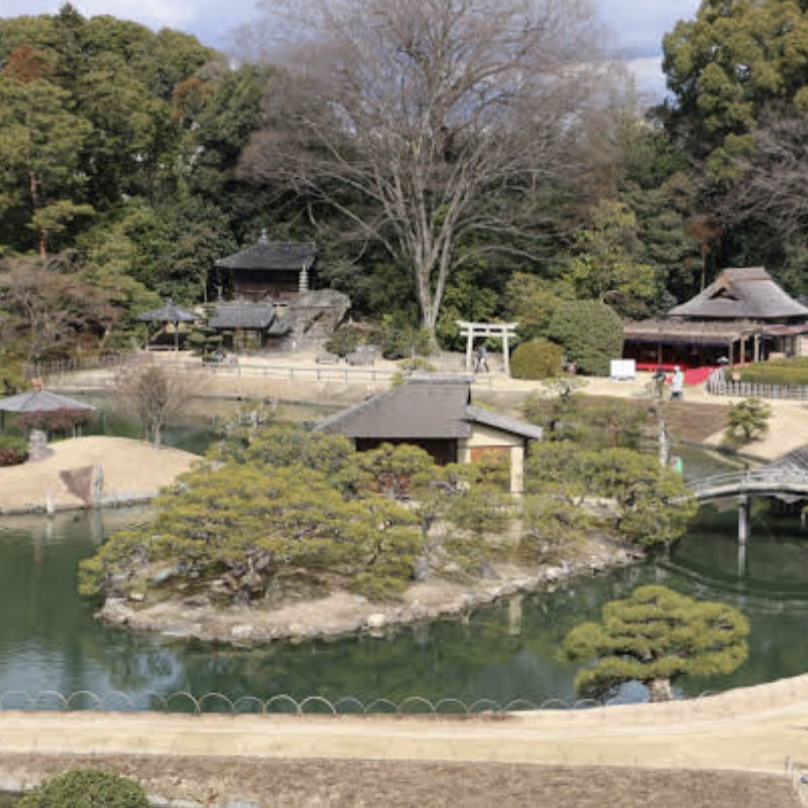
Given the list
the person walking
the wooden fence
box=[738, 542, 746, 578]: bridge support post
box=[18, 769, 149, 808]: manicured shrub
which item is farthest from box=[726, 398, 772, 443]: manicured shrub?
box=[18, 769, 149, 808]: manicured shrub

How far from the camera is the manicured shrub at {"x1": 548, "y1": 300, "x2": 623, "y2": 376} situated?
4856 centimetres

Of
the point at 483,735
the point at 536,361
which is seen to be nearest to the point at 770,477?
the point at 483,735

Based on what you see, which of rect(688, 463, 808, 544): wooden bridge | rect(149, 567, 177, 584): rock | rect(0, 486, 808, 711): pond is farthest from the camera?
rect(688, 463, 808, 544): wooden bridge

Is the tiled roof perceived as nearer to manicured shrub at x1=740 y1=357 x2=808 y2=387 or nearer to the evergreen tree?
manicured shrub at x1=740 y1=357 x2=808 y2=387

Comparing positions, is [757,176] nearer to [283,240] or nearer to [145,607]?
[283,240]

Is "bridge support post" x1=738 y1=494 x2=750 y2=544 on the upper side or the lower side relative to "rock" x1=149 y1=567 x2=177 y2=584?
upper

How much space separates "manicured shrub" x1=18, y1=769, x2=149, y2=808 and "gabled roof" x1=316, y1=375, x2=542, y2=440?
1633 cm

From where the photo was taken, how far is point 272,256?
198ft

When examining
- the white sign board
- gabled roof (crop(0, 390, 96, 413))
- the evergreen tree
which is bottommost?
the evergreen tree

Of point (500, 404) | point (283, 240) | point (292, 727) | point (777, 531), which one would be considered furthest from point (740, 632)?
point (283, 240)

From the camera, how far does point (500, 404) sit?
44750 millimetres

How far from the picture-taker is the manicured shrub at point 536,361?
48250 mm

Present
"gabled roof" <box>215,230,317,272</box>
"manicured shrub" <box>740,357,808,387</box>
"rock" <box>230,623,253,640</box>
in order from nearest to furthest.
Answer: "rock" <box>230,623,253,640</box>
"manicured shrub" <box>740,357,808,387</box>
"gabled roof" <box>215,230,317,272</box>

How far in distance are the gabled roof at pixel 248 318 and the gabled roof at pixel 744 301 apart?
19.5 m
